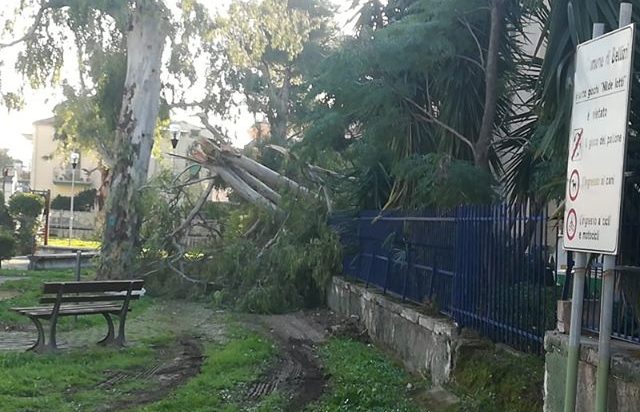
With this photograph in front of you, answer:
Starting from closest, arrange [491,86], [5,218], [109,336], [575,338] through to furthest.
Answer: [575,338]
[491,86]
[109,336]
[5,218]

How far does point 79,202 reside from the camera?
183 feet

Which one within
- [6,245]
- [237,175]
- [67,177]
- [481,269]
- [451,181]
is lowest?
[6,245]

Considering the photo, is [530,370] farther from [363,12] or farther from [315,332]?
[363,12]

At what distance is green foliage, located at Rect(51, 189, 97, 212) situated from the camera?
55.5 m

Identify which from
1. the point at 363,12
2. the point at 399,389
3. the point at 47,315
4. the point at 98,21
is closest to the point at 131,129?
the point at 98,21

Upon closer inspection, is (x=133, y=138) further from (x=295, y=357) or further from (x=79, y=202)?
(x=79, y=202)

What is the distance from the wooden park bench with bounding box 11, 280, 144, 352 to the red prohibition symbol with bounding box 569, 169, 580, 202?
7.62 meters

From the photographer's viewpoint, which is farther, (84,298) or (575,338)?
(84,298)

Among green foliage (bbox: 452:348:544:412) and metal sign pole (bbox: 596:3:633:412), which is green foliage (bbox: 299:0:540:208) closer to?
green foliage (bbox: 452:348:544:412)

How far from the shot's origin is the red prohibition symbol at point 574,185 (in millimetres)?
3471

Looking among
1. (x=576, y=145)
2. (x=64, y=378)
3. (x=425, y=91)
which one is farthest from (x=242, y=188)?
(x=576, y=145)

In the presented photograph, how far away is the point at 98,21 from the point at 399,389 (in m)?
15.7

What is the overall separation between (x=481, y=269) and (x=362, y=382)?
1.90 metres

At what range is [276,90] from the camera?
1403 inches
